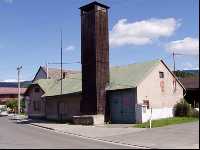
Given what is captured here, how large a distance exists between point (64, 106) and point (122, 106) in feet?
34.3

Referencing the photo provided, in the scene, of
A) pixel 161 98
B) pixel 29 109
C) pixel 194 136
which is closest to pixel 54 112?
pixel 29 109

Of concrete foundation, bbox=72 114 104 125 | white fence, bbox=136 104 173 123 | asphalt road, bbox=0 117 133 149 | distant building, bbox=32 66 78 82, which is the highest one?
distant building, bbox=32 66 78 82

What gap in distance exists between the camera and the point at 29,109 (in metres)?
59.0

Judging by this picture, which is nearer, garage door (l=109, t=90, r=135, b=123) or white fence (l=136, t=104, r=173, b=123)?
white fence (l=136, t=104, r=173, b=123)

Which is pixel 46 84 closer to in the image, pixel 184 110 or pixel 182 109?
pixel 182 109

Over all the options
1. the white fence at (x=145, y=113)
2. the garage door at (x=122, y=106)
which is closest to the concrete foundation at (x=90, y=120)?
the garage door at (x=122, y=106)

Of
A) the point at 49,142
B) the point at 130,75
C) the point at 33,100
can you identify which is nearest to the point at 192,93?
the point at 130,75

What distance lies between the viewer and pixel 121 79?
1609 inches

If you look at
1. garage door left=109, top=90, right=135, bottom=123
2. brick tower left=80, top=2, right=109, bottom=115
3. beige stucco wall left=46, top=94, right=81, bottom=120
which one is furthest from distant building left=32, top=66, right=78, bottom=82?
garage door left=109, top=90, right=135, bottom=123

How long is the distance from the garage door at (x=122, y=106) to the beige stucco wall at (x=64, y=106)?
17.0 ft

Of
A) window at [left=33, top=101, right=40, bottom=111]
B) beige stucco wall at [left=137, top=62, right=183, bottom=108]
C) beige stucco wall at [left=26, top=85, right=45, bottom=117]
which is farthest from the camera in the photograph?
window at [left=33, top=101, right=40, bottom=111]

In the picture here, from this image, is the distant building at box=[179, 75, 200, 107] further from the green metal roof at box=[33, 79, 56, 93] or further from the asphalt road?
the asphalt road

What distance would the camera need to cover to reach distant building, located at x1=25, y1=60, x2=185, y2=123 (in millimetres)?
37344

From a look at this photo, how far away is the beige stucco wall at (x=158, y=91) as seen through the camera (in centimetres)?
3788
